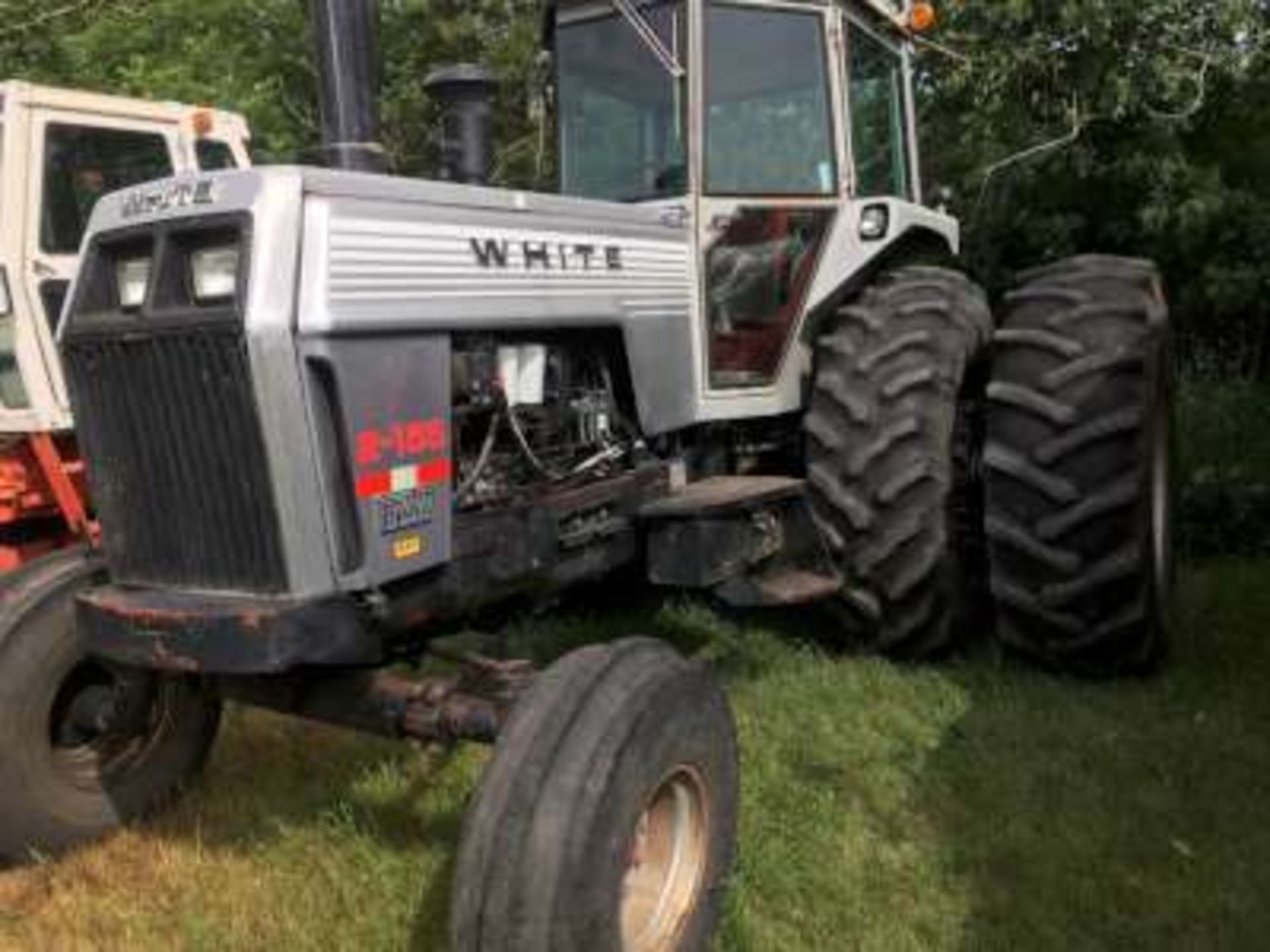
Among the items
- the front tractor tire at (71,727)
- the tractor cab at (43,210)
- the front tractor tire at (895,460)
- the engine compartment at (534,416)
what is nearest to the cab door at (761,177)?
the front tractor tire at (895,460)

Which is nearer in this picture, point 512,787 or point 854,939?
point 512,787

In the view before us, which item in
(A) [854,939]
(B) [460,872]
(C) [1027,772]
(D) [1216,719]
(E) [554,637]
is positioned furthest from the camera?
(E) [554,637]

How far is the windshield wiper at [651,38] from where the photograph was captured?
3.72 meters

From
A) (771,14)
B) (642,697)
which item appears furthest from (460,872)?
(771,14)

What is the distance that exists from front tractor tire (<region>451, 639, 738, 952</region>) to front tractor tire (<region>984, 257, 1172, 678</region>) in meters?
1.43

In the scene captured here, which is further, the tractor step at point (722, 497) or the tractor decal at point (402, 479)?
the tractor step at point (722, 497)

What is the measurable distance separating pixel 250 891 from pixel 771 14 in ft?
10.2

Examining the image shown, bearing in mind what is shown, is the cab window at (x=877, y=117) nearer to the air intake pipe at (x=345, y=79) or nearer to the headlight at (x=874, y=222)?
the headlight at (x=874, y=222)

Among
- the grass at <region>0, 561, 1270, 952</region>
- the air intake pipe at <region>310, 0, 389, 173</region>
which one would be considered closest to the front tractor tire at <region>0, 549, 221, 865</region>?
the grass at <region>0, 561, 1270, 952</region>

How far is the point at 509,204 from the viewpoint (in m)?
3.17

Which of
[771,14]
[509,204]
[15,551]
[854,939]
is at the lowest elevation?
[854,939]

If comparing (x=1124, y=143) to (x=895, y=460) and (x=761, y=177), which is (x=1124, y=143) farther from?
(x=895, y=460)

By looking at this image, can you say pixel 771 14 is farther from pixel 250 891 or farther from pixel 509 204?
pixel 250 891

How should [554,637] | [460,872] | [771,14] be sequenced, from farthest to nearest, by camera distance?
[554,637] → [771,14] → [460,872]
